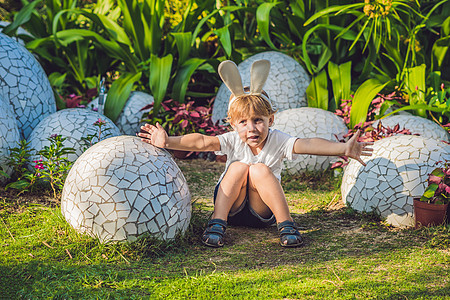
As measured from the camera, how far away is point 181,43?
5715mm

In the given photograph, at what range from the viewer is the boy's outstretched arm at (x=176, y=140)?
3029mm

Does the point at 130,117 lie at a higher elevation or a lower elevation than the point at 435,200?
lower

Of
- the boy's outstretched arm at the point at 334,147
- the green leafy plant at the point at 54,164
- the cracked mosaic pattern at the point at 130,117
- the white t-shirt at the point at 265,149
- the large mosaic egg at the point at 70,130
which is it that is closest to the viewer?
the boy's outstretched arm at the point at 334,147

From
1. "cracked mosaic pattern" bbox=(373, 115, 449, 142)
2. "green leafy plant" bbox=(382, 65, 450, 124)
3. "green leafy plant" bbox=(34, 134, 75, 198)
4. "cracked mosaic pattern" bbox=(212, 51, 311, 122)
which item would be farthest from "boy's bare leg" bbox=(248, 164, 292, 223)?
"cracked mosaic pattern" bbox=(212, 51, 311, 122)

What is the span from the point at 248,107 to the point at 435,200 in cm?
136

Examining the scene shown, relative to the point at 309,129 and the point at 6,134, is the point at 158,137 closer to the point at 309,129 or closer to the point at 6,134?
the point at 6,134

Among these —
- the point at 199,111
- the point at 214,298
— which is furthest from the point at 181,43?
the point at 214,298

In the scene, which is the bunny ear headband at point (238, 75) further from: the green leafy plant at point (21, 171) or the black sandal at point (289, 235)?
the green leafy plant at point (21, 171)

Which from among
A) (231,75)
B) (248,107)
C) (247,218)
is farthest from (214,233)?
(231,75)

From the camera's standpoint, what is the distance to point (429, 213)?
3107 mm

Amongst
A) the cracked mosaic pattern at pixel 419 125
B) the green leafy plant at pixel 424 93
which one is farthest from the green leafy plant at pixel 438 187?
the green leafy plant at pixel 424 93

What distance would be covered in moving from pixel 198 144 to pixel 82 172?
747 mm

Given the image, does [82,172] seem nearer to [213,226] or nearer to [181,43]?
[213,226]

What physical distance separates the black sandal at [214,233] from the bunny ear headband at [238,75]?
0.80m
